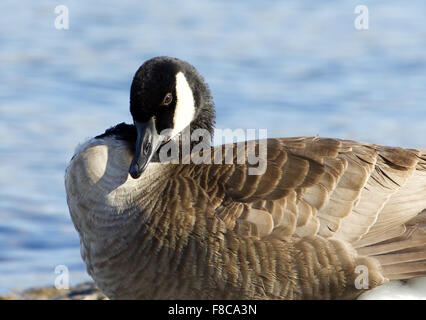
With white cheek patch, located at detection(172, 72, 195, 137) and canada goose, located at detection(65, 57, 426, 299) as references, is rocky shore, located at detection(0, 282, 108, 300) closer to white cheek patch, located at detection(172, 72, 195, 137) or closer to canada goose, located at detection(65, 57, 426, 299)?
canada goose, located at detection(65, 57, 426, 299)

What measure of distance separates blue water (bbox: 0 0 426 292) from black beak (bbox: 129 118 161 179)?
291 cm

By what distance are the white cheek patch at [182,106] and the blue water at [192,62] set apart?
2853mm

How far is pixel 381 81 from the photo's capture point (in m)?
13.4

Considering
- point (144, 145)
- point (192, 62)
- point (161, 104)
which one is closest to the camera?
point (144, 145)

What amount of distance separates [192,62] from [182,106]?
22.9 feet

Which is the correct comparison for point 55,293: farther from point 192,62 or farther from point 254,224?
point 192,62

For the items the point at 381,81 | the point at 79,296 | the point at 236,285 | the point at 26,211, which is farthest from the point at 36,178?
the point at 381,81

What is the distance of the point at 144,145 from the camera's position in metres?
5.79

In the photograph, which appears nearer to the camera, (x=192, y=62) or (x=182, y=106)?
(x=182, y=106)

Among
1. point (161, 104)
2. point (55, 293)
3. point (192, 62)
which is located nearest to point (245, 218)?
point (161, 104)

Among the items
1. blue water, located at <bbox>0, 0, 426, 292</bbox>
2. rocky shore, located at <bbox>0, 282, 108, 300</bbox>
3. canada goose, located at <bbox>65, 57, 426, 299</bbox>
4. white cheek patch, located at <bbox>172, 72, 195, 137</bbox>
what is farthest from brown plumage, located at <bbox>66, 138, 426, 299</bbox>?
blue water, located at <bbox>0, 0, 426, 292</bbox>

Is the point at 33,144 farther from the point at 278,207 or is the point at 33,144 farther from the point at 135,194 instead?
the point at 278,207

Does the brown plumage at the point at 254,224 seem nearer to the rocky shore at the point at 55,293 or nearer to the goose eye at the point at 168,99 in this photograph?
the goose eye at the point at 168,99
